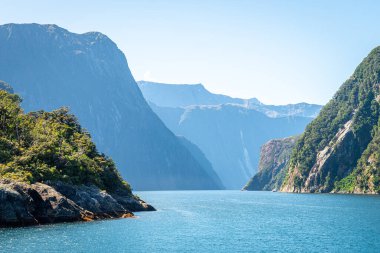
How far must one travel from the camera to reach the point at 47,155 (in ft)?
383

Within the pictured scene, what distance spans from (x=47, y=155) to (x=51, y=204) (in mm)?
20815

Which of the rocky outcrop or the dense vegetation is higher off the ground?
the dense vegetation

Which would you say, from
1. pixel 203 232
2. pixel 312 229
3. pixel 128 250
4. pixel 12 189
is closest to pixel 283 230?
pixel 312 229

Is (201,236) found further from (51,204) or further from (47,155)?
(47,155)

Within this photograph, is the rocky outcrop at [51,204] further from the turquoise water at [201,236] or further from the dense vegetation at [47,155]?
the dense vegetation at [47,155]

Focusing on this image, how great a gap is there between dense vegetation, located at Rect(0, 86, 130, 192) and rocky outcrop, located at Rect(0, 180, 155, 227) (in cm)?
403

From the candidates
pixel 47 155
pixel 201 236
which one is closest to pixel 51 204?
pixel 47 155

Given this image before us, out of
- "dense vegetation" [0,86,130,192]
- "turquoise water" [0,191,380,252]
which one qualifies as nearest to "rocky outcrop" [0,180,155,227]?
"turquoise water" [0,191,380,252]

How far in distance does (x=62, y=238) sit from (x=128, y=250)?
531 inches

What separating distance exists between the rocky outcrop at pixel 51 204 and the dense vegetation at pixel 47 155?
403 cm

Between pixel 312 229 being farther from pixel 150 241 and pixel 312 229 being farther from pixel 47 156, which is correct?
pixel 47 156

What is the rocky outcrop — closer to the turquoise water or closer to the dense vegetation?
the turquoise water

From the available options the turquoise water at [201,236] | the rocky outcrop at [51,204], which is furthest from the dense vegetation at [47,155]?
the turquoise water at [201,236]

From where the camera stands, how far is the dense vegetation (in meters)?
109
